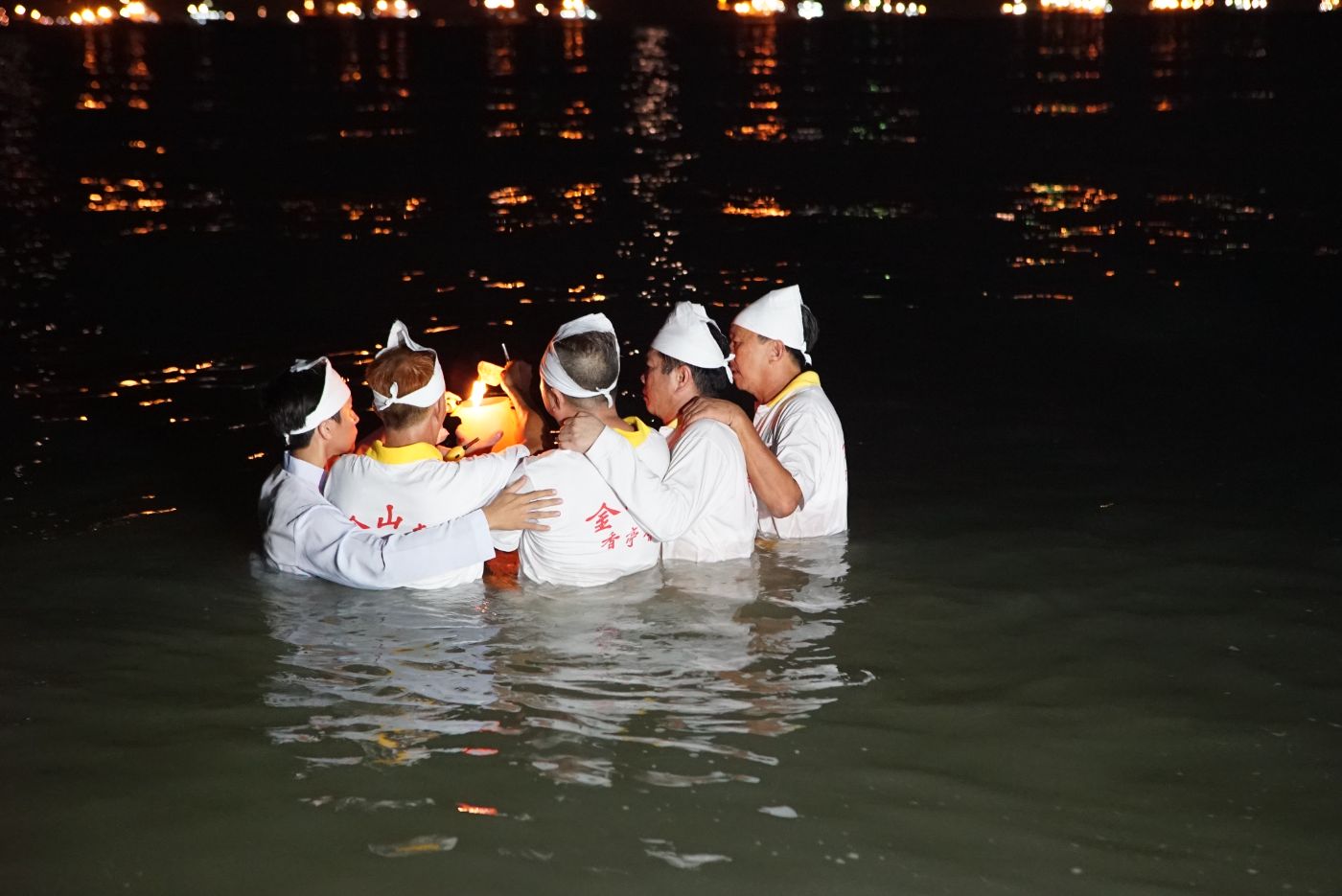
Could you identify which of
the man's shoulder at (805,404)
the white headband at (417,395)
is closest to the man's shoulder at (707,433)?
the man's shoulder at (805,404)

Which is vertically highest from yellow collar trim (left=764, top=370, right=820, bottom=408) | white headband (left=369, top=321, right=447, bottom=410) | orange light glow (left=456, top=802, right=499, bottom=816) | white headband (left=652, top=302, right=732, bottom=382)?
white headband (left=652, top=302, right=732, bottom=382)

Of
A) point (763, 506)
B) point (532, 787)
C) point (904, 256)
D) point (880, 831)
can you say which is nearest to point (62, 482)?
point (763, 506)

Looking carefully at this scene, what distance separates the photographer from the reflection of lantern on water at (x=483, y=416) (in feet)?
25.7

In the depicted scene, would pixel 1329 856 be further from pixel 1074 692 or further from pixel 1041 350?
pixel 1041 350

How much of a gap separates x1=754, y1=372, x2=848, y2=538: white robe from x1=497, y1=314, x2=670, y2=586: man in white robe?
108 cm

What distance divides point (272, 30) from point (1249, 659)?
644 ft

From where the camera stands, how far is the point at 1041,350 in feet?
51.2

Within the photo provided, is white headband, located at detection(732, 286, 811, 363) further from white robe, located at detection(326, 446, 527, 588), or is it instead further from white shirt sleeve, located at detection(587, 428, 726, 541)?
white robe, located at detection(326, 446, 527, 588)

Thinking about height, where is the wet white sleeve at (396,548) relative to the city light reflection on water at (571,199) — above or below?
below

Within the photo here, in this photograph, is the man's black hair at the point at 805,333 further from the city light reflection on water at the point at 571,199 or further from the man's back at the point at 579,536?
the city light reflection on water at the point at 571,199

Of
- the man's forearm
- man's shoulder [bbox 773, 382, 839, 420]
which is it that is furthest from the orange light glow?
man's shoulder [bbox 773, 382, 839, 420]

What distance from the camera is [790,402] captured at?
8.45 meters

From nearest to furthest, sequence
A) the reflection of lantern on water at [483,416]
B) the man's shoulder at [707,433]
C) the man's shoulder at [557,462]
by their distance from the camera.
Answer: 1. the man's shoulder at [557,462]
2. the man's shoulder at [707,433]
3. the reflection of lantern on water at [483,416]

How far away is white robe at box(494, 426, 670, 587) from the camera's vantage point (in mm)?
7129
